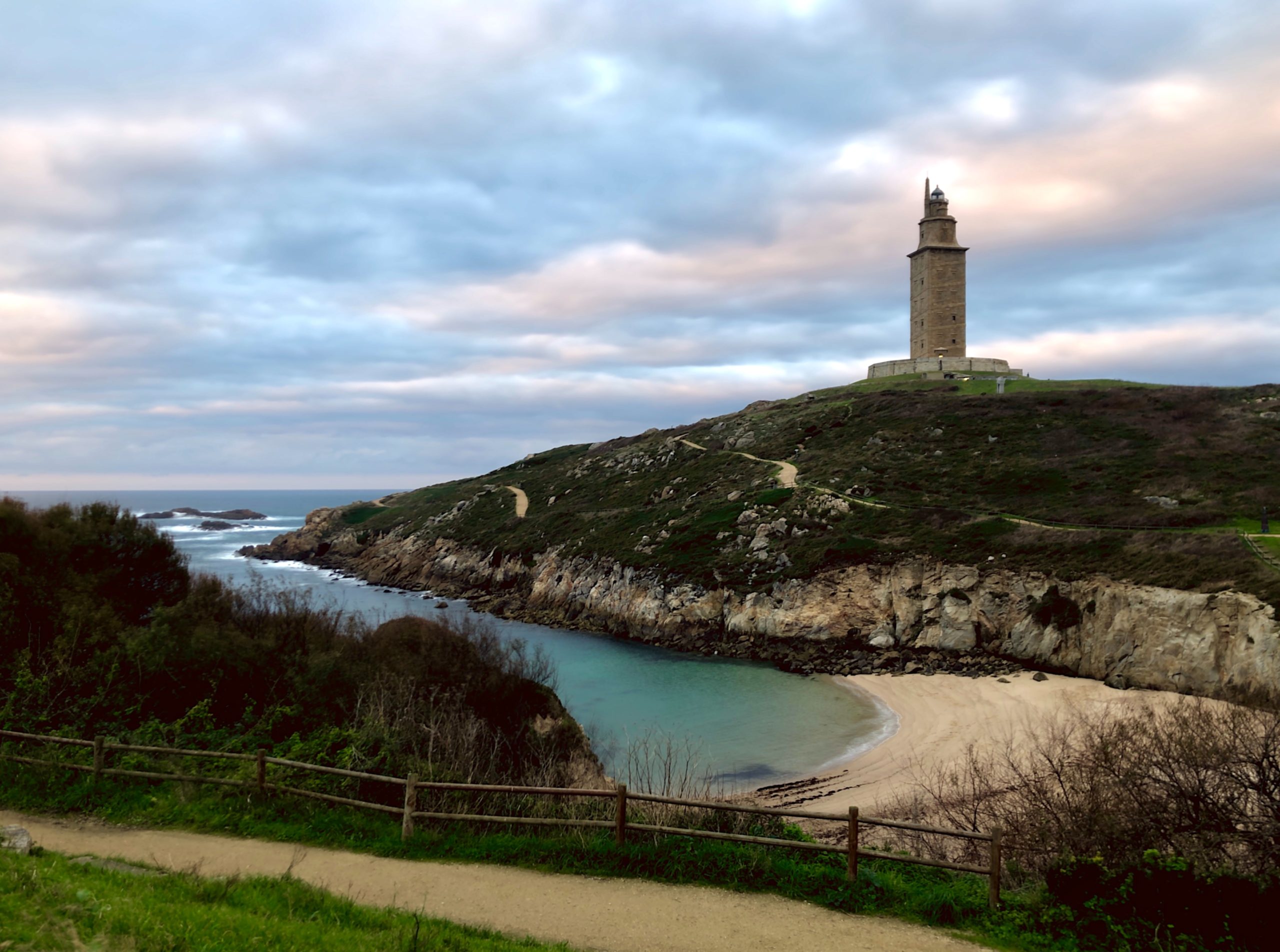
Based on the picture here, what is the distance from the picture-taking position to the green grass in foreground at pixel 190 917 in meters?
6.38

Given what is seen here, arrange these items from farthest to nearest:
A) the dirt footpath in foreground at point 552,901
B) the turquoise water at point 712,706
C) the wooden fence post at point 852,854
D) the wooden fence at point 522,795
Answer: the turquoise water at point 712,706 → the wooden fence at point 522,795 → the wooden fence post at point 852,854 → the dirt footpath in foreground at point 552,901

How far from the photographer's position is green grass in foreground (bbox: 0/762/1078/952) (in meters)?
9.26

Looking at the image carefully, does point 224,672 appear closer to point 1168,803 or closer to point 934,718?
point 1168,803

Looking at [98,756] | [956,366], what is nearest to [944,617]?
[98,756]

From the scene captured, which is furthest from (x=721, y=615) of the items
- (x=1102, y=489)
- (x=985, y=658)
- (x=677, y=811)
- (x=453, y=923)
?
(x=453, y=923)

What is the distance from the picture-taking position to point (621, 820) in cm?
1062

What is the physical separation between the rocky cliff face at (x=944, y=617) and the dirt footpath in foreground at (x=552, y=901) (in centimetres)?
1224

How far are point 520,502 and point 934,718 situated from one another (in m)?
61.2

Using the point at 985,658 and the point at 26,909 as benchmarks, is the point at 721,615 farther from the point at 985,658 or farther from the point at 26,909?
the point at 26,909

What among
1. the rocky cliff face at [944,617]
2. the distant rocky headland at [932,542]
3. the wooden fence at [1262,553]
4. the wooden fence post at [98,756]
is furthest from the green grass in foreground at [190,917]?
the wooden fence at [1262,553]

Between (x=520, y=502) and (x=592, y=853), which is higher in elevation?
(x=520, y=502)

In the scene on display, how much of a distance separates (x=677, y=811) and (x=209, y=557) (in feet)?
322

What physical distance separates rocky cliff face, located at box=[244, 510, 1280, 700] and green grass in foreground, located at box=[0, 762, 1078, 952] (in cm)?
1020

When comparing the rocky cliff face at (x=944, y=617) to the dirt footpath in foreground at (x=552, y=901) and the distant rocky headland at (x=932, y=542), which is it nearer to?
the distant rocky headland at (x=932, y=542)
